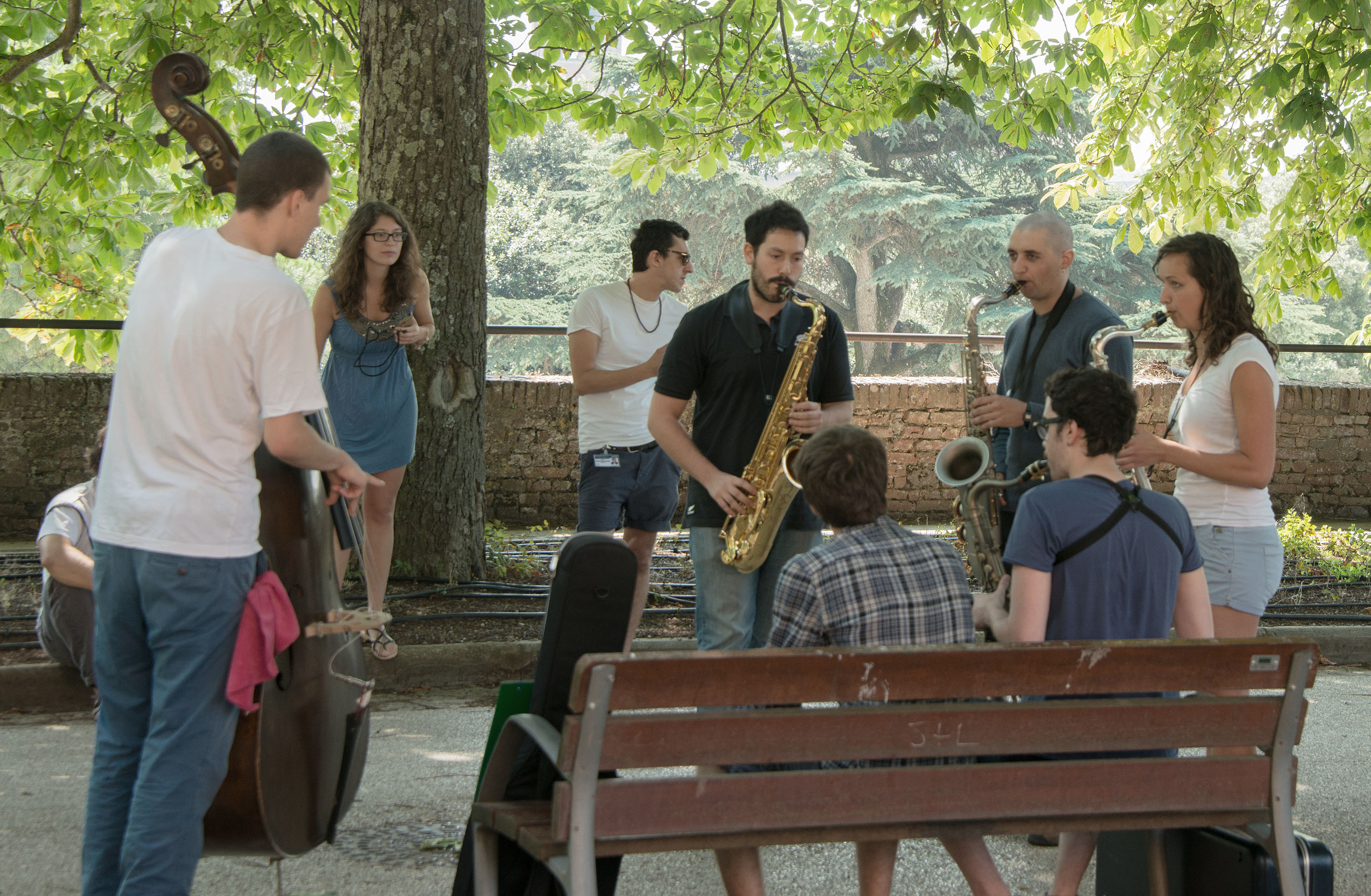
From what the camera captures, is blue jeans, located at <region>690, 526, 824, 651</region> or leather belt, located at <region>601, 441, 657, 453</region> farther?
leather belt, located at <region>601, 441, 657, 453</region>

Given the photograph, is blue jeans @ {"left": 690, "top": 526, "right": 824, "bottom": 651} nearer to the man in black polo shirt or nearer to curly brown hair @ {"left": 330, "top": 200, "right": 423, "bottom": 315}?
the man in black polo shirt

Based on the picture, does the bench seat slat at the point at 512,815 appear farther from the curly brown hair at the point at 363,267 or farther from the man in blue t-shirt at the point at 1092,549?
the curly brown hair at the point at 363,267

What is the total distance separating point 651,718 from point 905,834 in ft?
1.94

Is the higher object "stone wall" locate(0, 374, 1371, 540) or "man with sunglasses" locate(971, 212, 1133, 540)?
"man with sunglasses" locate(971, 212, 1133, 540)

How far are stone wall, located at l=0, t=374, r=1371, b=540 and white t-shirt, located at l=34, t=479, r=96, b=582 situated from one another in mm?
4319

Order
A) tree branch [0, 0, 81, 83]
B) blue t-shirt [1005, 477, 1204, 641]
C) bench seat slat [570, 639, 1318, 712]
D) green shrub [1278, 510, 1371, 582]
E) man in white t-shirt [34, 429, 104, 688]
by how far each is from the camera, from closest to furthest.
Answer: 1. bench seat slat [570, 639, 1318, 712]
2. blue t-shirt [1005, 477, 1204, 641]
3. man in white t-shirt [34, 429, 104, 688]
4. tree branch [0, 0, 81, 83]
5. green shrub [1278, 510, 1371, 582]

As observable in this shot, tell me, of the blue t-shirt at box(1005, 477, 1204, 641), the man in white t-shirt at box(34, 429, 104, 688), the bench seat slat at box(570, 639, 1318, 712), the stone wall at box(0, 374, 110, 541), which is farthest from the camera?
the stone wall at box(0, 374, 110, 541)

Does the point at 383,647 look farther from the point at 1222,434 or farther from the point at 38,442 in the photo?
the point at 38,442

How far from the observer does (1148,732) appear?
2424mm

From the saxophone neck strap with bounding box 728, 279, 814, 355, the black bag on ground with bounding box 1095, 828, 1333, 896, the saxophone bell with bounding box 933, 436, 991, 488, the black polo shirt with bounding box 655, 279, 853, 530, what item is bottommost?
the black bag on ground with bounding box 1095, 828, 1333, 896

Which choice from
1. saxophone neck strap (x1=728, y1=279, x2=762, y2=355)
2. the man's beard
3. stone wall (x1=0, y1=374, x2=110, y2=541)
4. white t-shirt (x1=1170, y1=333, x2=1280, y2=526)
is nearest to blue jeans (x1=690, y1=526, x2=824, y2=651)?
saxophone neck strap (x1=728, y1=279, x2=762, y2=355)

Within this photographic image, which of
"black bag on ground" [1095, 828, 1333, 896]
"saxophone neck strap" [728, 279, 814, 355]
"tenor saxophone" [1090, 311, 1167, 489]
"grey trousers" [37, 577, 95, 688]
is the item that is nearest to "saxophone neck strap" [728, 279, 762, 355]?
"saxophone neck strap" [728, 279, 814, 355]

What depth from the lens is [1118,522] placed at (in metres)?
2.72

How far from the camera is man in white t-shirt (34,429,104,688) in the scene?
158 inches
